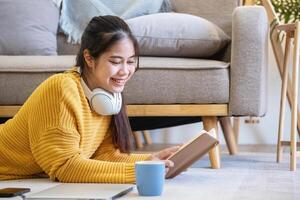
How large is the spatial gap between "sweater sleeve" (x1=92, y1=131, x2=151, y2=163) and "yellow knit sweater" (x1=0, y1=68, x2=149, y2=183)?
0.14ft

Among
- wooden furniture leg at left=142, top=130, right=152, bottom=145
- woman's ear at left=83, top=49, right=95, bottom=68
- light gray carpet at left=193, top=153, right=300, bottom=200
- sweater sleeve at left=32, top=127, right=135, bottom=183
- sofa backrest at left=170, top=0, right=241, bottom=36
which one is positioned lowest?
wooden furniture leg at left=142, top=130, right=152, bottom=145

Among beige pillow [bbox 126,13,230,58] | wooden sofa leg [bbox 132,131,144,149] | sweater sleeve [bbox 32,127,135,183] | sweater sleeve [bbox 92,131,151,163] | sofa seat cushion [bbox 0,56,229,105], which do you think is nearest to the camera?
sweater sleeve [bbox 32,127,135,183]

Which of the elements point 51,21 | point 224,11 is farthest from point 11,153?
point 224,11

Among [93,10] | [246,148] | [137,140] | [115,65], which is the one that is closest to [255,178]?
[115,65]

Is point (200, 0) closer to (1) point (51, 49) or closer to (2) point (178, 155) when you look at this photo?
(1) point (51, 49)

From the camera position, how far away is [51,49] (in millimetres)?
2514

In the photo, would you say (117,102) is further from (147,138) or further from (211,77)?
(147,138)

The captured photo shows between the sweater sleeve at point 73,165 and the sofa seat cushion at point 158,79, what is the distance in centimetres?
57

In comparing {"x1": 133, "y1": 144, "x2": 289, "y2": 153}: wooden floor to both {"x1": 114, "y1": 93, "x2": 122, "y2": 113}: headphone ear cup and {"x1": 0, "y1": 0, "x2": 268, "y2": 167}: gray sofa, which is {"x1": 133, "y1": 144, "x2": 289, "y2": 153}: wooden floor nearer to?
{"x1": 0, "y1": 0, "x2": 268, "y2": 167}: gray sofa

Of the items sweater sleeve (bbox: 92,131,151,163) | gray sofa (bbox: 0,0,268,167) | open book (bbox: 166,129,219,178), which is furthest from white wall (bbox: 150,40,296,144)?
open book (bbox: 166,129,219,178)

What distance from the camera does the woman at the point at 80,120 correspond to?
1.54 meters

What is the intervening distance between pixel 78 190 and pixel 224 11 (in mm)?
1339

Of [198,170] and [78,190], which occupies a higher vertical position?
[78,190]

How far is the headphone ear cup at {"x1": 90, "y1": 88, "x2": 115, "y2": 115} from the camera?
5.34 feet
